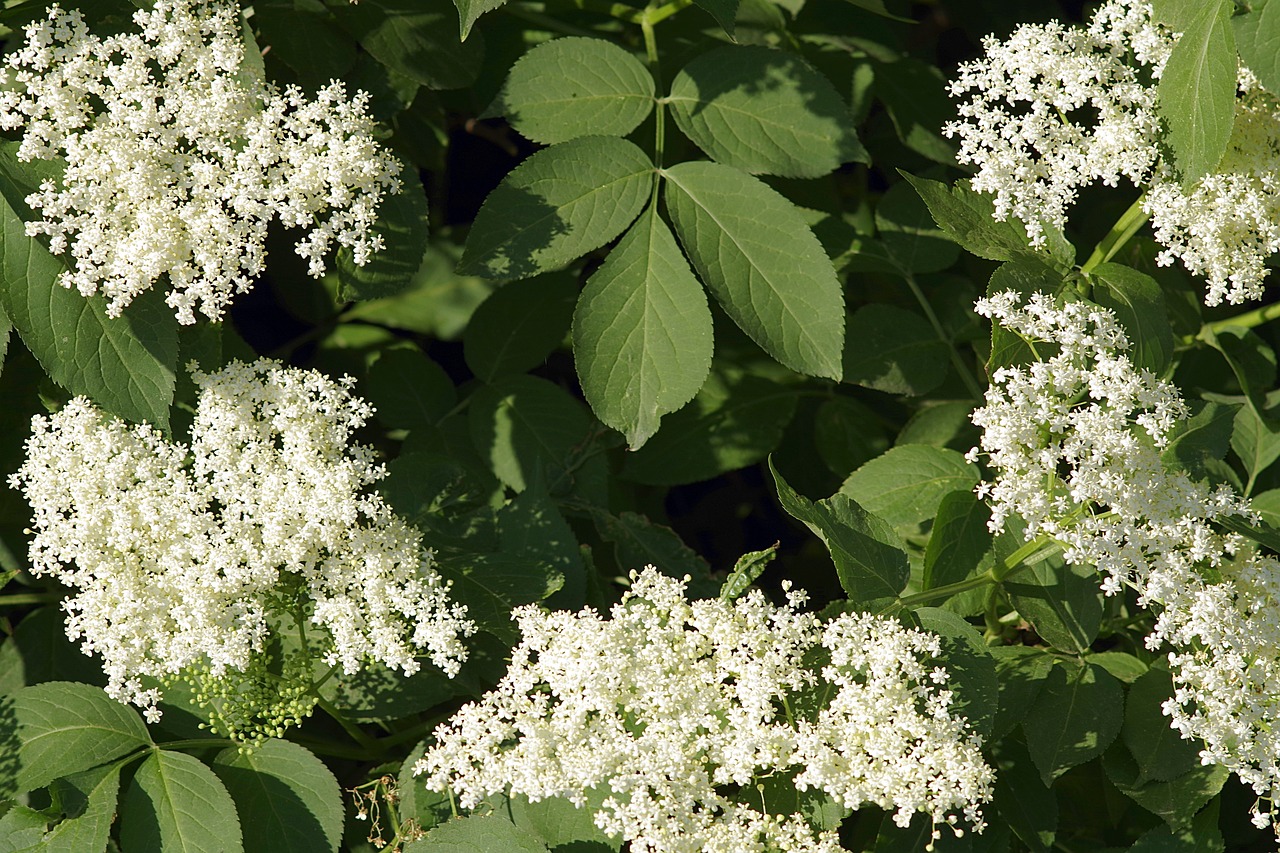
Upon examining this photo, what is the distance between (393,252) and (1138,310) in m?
1.87

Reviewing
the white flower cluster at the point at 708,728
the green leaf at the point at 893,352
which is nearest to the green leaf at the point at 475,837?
the white flower cluster at the point at 708,728

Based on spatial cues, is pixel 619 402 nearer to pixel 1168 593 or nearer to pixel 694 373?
pixel 694 373

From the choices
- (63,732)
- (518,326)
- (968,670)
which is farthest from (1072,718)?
(63,732)

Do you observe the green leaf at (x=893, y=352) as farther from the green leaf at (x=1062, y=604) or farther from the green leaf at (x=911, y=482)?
the green leaf at (x=1062, y=604)

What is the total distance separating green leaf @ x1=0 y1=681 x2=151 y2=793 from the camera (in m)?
2.60

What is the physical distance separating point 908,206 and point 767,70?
2.52 feet

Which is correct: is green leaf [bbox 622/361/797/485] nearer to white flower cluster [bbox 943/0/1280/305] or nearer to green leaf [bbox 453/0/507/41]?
white flower cluster [bbox 943/0/1280/305]

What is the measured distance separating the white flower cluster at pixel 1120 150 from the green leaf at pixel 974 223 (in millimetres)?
58

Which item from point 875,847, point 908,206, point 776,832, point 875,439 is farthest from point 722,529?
point 776,832

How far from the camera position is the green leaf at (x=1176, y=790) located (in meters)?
2.63

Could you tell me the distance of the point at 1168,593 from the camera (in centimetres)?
241

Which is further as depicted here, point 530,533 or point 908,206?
point 908,206

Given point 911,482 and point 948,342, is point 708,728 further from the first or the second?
point 948,342

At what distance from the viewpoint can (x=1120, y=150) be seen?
2.68 m
